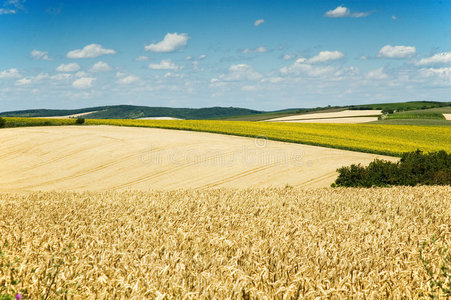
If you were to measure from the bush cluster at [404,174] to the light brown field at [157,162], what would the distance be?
372cm

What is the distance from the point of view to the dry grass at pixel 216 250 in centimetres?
430

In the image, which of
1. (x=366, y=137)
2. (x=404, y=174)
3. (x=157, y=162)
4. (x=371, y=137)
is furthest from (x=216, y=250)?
(x=371, y=137)

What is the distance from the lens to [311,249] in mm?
5633

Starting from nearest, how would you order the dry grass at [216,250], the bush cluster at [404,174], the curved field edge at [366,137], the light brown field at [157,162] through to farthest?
1. the dry grass at [216,250]
2. the bush cluster at [404,174]
3. the light brown field at [157,162]
4. the curved field edge at [366,137]

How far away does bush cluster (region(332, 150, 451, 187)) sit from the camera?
21281 mm

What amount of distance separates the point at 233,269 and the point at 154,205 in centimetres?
472

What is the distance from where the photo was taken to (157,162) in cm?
3244

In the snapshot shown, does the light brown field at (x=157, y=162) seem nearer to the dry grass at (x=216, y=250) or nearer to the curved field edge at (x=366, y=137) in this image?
the curved field edge at (x=366, y=137)

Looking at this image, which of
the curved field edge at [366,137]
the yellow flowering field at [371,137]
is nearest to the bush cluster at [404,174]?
the curved field edge at [366,137]

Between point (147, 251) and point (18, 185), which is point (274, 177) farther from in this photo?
point (147, 251)

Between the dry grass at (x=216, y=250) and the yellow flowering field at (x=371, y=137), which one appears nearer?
the dry grass at (x=216, y=250)

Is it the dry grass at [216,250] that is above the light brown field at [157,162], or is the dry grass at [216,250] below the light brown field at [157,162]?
above

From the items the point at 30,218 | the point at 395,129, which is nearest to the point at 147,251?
the point at 30,218

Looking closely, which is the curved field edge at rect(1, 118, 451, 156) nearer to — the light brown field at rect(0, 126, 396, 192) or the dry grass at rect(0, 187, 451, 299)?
the light brown field at rect(0, 126, 396, 192)
